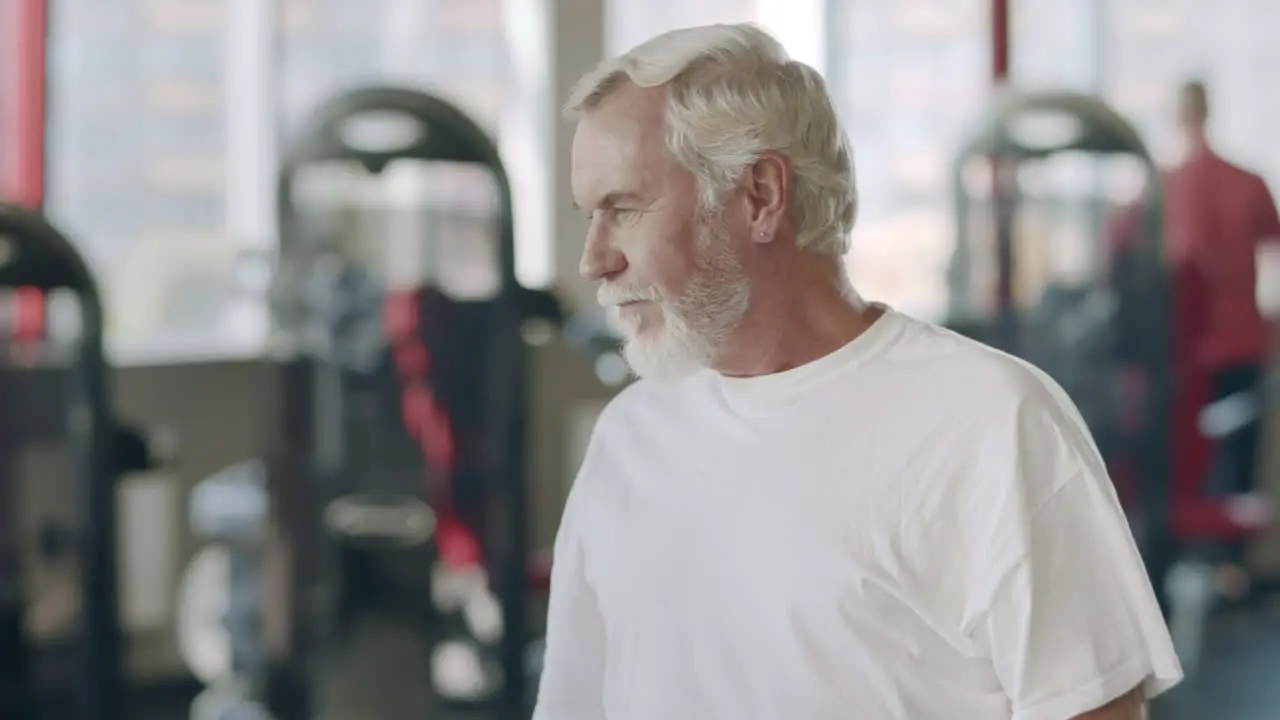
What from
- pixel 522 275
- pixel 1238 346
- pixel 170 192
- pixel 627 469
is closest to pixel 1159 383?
pixel 1238 346

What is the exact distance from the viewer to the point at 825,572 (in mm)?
1202

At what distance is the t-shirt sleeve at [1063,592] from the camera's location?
1.11 m

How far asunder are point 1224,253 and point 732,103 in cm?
405

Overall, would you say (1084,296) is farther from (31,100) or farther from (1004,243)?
(31,100)

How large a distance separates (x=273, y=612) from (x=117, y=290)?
144 centimetres

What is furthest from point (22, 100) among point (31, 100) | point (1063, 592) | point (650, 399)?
point (1063, 592)

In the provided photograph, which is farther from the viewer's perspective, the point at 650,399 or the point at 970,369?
the point at 650,399

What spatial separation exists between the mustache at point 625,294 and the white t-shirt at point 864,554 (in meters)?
0.11

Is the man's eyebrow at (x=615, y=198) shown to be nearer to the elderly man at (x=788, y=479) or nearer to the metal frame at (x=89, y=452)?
the elderly man at (x=788, y=479)

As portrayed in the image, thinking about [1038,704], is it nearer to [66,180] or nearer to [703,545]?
[703,545]

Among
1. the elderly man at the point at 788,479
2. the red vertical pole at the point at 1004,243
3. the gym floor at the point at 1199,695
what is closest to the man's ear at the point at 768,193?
the elderly man at the point at 788,479

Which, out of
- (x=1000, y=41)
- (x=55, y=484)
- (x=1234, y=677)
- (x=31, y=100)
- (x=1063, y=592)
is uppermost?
(x=1000, y=41)

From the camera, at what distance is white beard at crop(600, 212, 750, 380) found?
128 centimetres

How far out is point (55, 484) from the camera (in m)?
4.00
